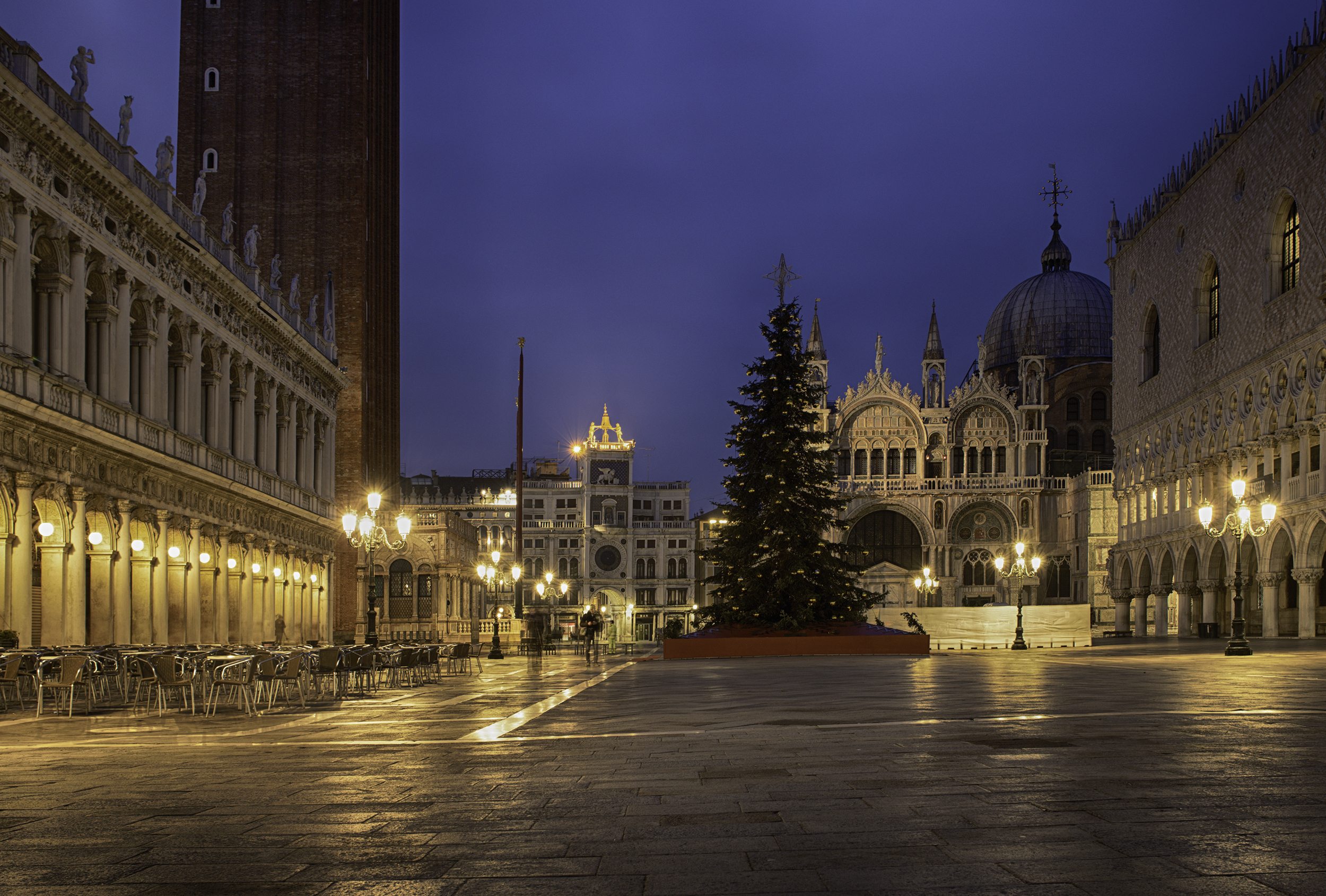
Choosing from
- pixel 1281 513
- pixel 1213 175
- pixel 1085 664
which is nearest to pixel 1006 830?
pixel 1085 664

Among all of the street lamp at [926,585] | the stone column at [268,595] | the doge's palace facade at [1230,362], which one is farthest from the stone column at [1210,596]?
the stone column at [268,595]

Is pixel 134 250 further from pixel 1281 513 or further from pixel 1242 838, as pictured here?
pixel 1281 513

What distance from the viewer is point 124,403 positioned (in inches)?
1215

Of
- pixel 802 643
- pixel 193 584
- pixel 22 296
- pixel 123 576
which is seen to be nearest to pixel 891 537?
pixel 802 643

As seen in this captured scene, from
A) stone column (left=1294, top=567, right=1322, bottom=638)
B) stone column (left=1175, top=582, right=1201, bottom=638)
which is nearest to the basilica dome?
stone column (left=1175, top=582, right=1201, bottom=638)

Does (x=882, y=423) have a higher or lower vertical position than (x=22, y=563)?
higher

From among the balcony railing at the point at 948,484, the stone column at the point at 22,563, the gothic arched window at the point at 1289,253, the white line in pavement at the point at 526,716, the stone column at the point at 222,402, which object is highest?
the gothic arched window at the point at 1289,253

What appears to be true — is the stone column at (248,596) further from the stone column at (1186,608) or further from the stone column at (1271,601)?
the stone column at (1186,608)

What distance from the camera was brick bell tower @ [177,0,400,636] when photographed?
192ft

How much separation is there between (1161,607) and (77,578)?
167 feet

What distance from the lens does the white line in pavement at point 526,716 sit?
13.5m

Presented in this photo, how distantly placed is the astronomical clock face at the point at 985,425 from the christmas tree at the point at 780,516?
148ft

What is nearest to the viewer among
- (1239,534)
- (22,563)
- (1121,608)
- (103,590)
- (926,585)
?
(22,563)

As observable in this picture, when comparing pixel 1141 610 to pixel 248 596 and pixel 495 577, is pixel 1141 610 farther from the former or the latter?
pixel 248 596
